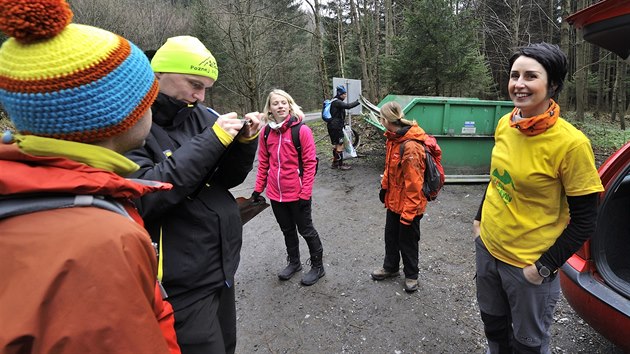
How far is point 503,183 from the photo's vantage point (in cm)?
197

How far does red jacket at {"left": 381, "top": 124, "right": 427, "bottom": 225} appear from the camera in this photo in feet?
10.4

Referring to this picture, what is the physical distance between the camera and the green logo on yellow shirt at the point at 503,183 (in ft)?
6.24

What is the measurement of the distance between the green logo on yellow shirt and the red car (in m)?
0.72

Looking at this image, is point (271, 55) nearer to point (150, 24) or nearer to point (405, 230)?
point (150, 24)

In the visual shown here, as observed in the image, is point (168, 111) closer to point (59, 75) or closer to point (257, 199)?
point (59, 75)

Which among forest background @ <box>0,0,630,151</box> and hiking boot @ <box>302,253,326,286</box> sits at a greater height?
forest background @ <box>0,0,630,151</box>

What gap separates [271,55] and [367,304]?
21550 mm

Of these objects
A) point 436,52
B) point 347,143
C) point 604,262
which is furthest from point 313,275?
point 436,52

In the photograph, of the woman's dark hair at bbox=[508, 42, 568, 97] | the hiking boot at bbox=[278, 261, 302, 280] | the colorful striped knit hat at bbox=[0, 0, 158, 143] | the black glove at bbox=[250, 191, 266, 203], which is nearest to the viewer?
the colorful striped knit hat at bbox=[0, 0, 158, 143]

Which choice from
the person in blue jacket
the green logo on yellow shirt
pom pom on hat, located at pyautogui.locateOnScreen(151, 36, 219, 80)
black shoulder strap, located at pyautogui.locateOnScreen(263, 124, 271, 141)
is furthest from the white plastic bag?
pom pom on hat, located at pyautogui.locateOnScreen(151, 36, 219, 80)

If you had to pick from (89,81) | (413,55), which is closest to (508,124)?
(89,81)

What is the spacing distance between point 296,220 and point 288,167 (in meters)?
0.58

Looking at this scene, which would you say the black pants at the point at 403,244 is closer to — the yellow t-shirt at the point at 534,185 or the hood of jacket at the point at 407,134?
the hood of jacket at the point at 407,134

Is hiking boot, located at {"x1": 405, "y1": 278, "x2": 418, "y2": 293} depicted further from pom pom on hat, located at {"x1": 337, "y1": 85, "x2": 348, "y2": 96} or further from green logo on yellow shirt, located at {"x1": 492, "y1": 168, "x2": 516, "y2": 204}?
pom pom on hat, located at {"x1": 337, "y1": 85, "x2": 348, "y2": 96}
